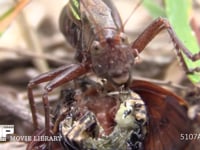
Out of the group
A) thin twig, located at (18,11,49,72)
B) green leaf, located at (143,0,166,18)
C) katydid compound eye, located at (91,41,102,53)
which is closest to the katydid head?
katydid compound eye, located at (91,41,102,53)

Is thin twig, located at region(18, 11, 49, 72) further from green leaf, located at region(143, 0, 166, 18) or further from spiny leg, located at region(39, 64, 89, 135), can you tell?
spiny leg, located at region(39, 64, 89, 135)

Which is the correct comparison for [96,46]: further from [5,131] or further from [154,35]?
[5,131]

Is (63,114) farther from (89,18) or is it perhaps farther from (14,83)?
(14,83)

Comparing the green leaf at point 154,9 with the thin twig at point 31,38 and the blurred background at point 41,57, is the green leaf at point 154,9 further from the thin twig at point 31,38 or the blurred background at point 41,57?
the thin twig at point 31,38

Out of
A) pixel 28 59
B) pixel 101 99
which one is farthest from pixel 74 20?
pixel 28 59

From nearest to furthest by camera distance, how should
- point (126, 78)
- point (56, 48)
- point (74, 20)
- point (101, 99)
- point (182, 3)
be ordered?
point (126, 78) < point (101, 99) < point (74, 20) < point (182, 3) < point (56, 48)
